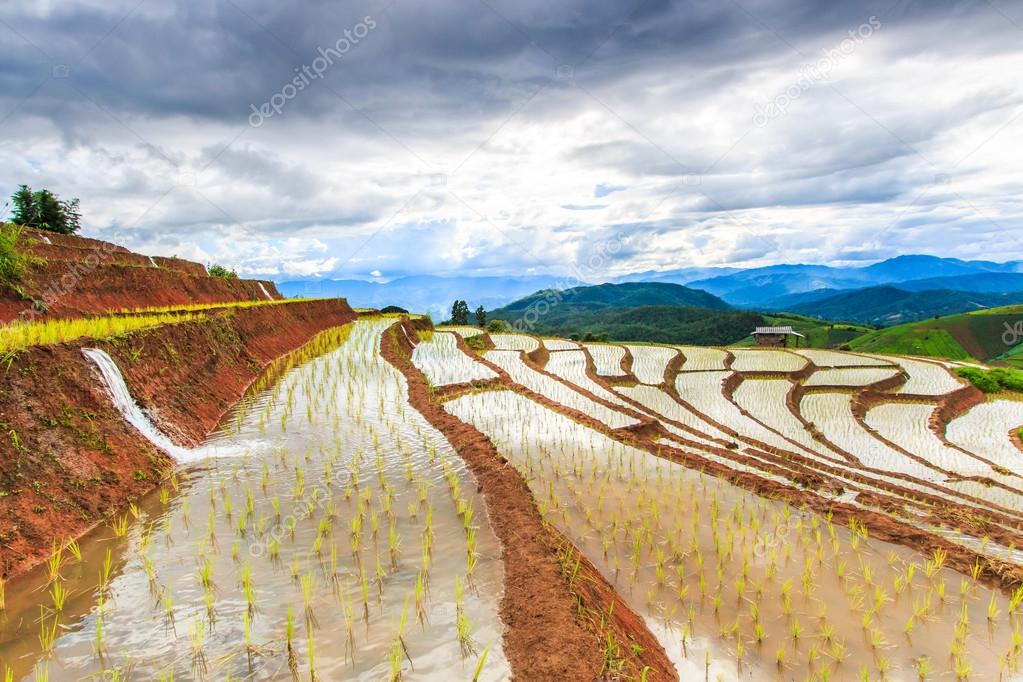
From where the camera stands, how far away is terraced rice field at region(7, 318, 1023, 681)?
150 inches

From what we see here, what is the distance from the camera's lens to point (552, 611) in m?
4.00

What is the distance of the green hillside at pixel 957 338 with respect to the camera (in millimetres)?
64312

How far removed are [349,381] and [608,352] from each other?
1773 centimetres

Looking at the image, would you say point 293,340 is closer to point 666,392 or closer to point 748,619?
point 666,392

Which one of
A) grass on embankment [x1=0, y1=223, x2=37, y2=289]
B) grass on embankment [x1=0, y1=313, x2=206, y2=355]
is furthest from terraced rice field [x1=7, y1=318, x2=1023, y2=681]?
grass on embankment [x1=0, y1=223, x2=37, y2=289]

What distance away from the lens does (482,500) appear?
6418 millimetres

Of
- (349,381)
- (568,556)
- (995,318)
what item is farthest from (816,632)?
(995,318)

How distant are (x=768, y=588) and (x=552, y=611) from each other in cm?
236

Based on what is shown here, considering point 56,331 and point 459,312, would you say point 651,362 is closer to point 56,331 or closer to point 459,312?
point 56,331

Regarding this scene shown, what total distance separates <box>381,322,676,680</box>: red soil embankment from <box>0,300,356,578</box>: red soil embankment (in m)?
4.34

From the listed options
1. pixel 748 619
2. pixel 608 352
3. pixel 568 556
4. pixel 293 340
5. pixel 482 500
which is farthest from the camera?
pixel 608 352

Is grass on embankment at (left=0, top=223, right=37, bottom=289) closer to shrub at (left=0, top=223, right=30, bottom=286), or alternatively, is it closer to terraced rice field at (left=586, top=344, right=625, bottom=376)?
shrub at (left=0, top=223, right=30, bottom=286)

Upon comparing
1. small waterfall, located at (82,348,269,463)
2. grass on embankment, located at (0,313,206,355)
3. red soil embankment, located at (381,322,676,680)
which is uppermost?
grass on embankment, located at (0,313,206,355)

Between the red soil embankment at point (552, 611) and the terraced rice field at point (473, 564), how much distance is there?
89mm
